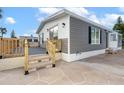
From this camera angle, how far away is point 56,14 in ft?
32.0

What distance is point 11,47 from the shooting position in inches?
285

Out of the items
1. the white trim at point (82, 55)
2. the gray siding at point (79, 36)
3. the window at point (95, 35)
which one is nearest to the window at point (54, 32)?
the gray siding at point (79, 36)

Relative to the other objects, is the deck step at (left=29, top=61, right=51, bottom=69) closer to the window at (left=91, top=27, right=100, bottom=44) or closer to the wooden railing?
the wooden railing

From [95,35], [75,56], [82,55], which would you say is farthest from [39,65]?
[95,35]

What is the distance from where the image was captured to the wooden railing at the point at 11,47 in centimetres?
691

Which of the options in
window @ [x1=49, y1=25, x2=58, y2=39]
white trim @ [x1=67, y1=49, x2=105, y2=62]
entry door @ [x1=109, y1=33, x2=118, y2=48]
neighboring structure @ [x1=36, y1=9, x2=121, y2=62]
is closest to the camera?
neighboring structure @ [x1=36, y1=9, x2=121, y2=62]

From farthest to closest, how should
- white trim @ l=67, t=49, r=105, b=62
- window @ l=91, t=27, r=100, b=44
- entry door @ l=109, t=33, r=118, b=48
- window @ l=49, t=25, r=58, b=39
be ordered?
entry door @ l=109, t=33, r=118, b=48
window @ l=91, t=27, r=100, b=44
window @ l=49, t=25, r=58, b=39
white trim @ l=67, t=49, r=105, b=62

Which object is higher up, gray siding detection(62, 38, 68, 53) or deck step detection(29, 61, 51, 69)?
gray siding detection(62, 38, 68, 53)

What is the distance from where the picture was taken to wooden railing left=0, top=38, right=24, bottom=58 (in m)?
6.91

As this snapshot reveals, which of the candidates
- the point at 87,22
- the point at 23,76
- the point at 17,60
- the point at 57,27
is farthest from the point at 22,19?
the point at 23,76

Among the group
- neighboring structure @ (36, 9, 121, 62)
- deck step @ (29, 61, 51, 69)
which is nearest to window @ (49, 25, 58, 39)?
neighboring structure @ (36, 9, 121, 62)

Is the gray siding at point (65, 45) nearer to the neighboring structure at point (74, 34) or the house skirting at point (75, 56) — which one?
the neighboring structure at point (74, 34)
